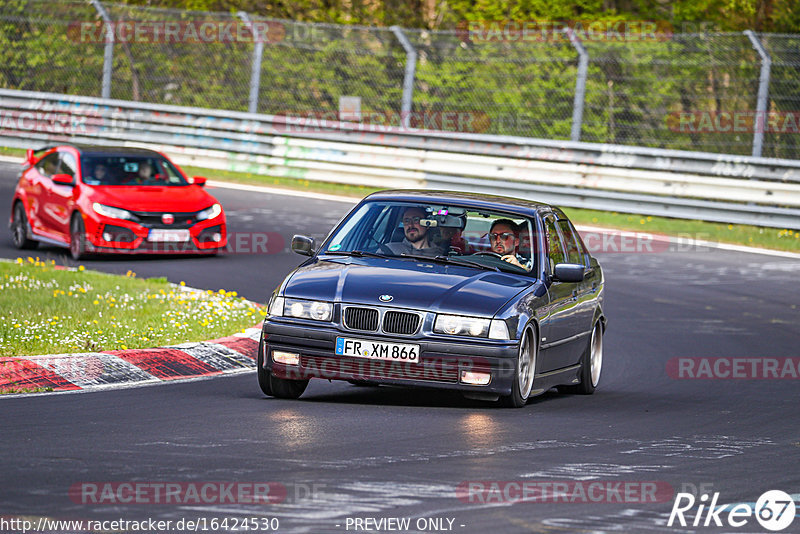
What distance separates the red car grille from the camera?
873cm

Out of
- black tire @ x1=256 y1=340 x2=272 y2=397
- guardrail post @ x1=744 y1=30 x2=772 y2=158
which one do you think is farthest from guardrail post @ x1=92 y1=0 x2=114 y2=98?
black tire @ x1=256 y1=340 x2=272 y2=397

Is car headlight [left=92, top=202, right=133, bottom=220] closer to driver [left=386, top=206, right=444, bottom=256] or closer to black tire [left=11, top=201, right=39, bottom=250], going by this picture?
black tire [left=11, top=201, right=39, bottom=250]

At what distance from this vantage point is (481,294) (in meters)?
9.00

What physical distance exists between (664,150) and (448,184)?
3744 millimetres

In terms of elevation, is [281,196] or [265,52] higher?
[265,52]

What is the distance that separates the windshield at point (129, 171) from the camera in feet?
58.6

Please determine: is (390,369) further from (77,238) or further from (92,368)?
(77,238)

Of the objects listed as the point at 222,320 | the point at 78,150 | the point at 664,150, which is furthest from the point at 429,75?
the point at 222,320

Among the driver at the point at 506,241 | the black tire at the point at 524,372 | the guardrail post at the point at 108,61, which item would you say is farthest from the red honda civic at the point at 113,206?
the guardrail post at the point at 108,61

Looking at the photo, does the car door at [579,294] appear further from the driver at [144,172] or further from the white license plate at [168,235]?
the driver at [144,172]

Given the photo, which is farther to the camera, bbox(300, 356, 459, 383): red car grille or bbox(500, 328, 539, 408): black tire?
bbox(500, 328, 539, 408): black tire

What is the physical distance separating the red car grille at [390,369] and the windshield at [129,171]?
959 cm

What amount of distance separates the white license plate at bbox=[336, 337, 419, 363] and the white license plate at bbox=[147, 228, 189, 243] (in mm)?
8870

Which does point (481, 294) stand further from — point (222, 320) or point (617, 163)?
point (617, 163)
